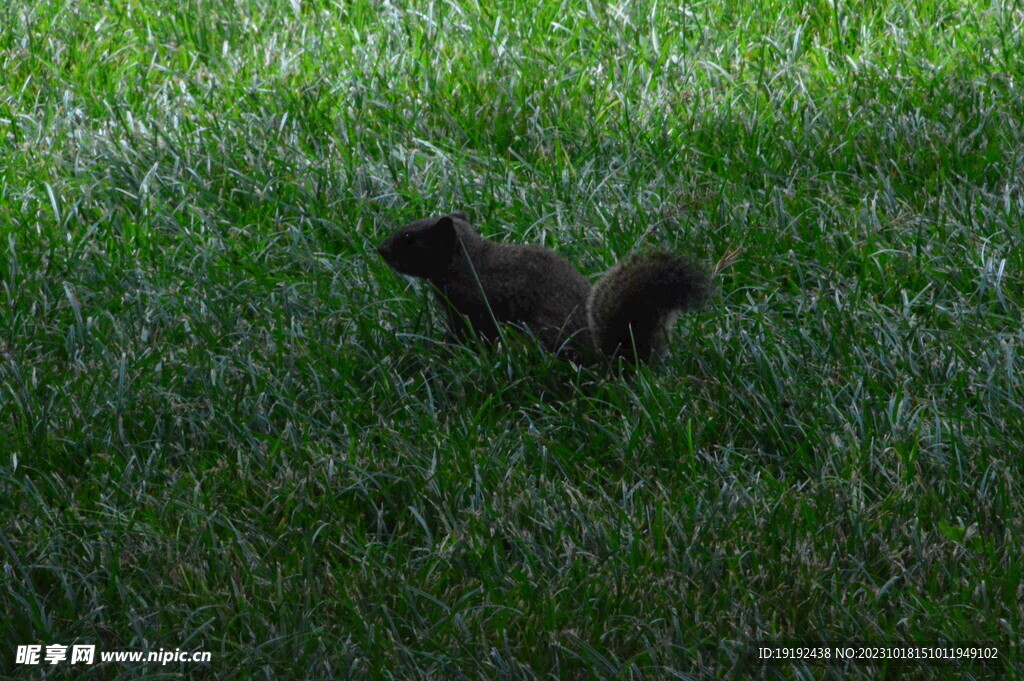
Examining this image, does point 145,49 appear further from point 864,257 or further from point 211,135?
point 864,257

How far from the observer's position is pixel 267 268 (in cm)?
527

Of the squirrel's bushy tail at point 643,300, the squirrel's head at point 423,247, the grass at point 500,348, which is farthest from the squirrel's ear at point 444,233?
the squirrel's bushy tail at point 643,300

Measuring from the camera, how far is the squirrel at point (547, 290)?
435 centimetres

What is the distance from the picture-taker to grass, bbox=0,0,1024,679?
3371 mm

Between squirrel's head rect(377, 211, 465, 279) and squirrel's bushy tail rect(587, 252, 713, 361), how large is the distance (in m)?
0.63

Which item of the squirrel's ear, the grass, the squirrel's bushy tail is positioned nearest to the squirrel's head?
the squirrel's ear

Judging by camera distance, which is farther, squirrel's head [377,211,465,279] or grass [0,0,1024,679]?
squirrel's head [377,211,465,279]

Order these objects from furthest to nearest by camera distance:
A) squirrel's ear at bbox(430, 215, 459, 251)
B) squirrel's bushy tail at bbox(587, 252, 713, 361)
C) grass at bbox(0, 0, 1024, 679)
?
squirrel's ear at bbox(430, 215, 459, 251) < squirrel's bushy tail at bbox(587, 252, 713, 361) < grass at bbox(0, 0, 1024, 679)

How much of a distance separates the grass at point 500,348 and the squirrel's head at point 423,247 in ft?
0.65

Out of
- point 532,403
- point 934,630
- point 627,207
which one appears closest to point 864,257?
point 627,207

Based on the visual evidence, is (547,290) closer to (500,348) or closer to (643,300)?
(500,348)

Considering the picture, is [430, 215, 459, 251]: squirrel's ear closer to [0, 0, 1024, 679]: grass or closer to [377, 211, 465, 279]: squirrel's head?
[377, 211, 465, 279]: squirrel's head

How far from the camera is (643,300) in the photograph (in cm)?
437

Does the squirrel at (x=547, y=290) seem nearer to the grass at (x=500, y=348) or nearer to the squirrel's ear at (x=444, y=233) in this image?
the squirrel's ear at (x=444, y=233)
